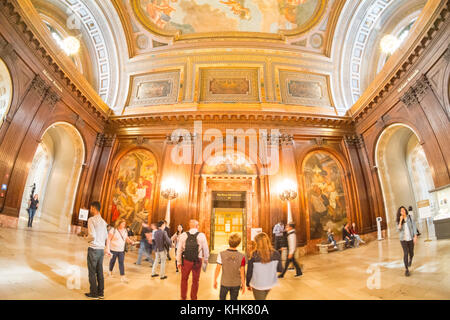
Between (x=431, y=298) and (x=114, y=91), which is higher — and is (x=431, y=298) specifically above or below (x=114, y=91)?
below

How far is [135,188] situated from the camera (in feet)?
41.3

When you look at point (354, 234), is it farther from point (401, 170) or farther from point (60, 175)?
point (60, 175)

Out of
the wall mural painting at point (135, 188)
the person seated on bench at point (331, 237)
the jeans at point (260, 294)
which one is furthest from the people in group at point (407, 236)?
the wall mural painting at point (135, 188)

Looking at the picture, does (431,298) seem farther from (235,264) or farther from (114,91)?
(114,91)

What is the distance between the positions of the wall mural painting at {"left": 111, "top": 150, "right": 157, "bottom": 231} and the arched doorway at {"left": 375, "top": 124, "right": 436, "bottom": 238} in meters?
11.6

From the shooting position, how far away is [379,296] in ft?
14.0

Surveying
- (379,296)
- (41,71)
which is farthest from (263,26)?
(379,296)

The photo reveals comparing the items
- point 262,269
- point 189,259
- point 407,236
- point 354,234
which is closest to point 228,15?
point 354,234

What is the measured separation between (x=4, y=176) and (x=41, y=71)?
4.30 meters

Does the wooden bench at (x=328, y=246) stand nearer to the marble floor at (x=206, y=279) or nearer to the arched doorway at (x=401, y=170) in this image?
the arched doorway at (x=401, y=170)

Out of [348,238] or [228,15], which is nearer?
[348,238]

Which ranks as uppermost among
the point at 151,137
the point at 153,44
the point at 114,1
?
the point at 114,1

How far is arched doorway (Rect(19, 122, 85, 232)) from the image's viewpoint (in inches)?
453

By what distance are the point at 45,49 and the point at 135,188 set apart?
7100 mm
